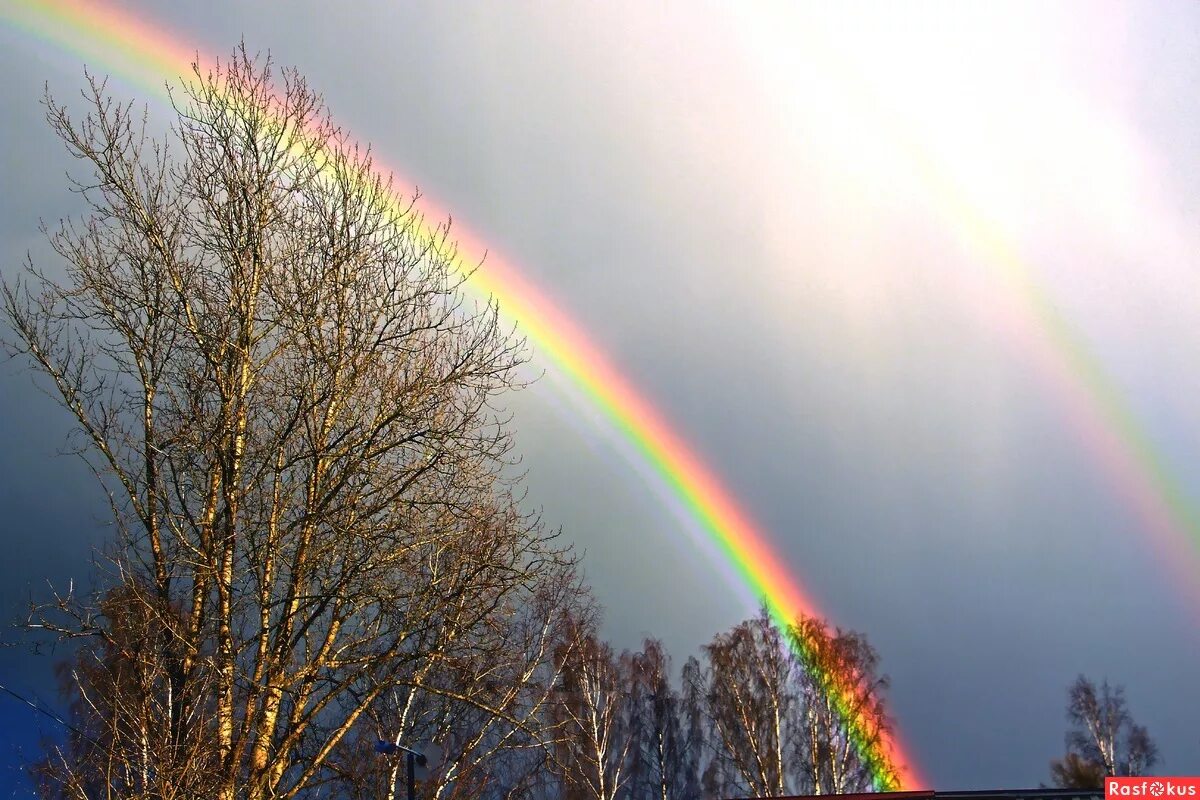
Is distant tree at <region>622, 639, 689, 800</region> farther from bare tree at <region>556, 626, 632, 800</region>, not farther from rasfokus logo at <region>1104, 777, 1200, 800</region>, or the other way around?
rasfokus logo at <region>1104, 777, 1200, 800</region>

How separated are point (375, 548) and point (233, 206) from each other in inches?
103

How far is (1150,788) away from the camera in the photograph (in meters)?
18.1

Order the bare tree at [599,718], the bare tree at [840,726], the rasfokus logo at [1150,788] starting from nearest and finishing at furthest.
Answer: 1. the rasfokus logo at [1150,788]
2. the bare tree at [599,718]
3. the bare tree at [840,726]

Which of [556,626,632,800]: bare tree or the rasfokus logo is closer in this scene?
the rasfokus logo

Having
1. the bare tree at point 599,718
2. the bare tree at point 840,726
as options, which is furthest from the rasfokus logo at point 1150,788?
the bare tree at point 840,726

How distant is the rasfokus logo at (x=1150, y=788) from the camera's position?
1519 centimetres

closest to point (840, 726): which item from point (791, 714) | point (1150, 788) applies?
point (791, 714)

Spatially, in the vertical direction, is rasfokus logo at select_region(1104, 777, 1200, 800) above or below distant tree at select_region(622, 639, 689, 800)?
below

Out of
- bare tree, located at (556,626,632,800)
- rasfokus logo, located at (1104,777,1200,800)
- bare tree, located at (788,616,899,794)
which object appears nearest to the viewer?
rasfokus logo, located at (1104,777,1200,800)

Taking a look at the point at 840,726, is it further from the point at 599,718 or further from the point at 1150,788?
the point at 1150,788

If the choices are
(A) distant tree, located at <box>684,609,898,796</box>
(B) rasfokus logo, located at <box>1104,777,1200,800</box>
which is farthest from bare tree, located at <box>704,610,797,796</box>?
(B) rasfokus logo, located at <box>1104,777,1200,800</box>

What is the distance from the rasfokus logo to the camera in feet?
49.8

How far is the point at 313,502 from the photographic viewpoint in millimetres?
7008

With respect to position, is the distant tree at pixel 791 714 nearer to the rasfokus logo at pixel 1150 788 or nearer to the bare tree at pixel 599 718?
the bare tree at pixel 599 718
